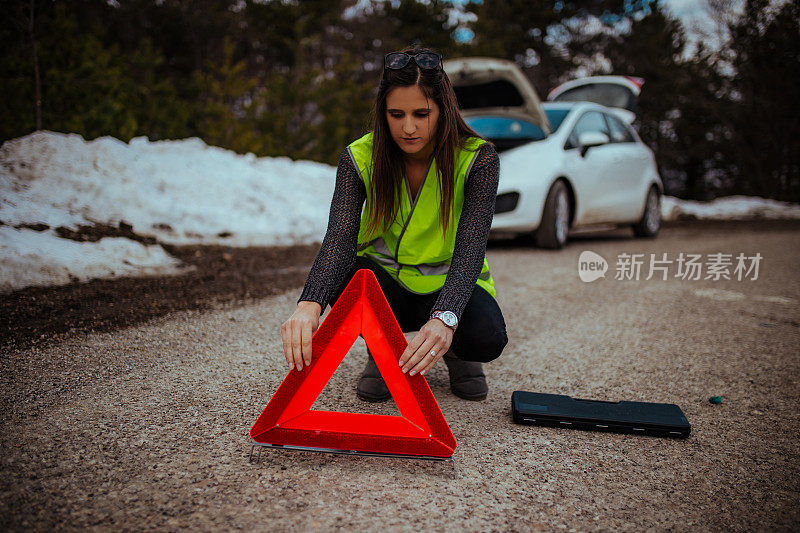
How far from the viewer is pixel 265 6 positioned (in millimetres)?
14438

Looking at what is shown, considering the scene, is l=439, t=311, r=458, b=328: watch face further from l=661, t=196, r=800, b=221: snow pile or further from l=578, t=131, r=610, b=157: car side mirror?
l=661, t=196, r=800, b=221: snow pile

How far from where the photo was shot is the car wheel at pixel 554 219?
596 cm

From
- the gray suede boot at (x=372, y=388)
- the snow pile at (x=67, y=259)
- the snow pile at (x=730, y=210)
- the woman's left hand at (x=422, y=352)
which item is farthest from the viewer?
the snow pile at (x=730, y=210)

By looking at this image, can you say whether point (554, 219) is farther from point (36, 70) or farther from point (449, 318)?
point (36, 70)

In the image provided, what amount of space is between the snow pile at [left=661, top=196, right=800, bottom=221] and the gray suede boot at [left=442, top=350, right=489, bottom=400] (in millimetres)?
10426

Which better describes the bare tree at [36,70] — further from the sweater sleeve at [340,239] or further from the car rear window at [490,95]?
the sweater sleeve at [340,239]

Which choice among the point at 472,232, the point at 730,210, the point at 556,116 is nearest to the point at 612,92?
the point at 556,116

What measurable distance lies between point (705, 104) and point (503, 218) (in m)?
11.7

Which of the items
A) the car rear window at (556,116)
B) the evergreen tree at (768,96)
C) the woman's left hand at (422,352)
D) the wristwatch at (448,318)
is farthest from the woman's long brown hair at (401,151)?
the evergreen tree at (768,96)

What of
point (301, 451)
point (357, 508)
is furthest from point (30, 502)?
point (357, 508)

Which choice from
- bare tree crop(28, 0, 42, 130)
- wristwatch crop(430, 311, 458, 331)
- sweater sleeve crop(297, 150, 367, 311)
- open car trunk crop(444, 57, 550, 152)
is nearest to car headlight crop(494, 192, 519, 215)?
open car trunk crop(444, 57, 550, 152)

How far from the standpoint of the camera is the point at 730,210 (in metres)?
11.9

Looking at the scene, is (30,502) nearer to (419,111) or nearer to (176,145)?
(419,111)

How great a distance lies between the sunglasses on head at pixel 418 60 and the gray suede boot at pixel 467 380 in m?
1.13
